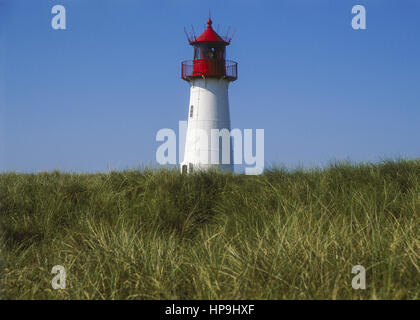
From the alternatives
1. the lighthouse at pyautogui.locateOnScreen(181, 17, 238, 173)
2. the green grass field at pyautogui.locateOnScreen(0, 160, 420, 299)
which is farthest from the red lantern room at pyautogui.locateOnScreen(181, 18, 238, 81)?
the green grass field at pyautogui.locateOnScreen(0, 160, 420, 299)

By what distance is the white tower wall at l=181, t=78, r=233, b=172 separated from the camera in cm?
1948

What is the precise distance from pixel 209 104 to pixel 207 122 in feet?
3.00

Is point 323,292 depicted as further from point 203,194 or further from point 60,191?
point 60,191

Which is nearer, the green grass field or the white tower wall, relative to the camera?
the green grass field

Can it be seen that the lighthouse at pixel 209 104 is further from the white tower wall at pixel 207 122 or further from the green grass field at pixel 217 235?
the green grass field at pixel 217 235

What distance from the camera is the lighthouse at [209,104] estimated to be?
19.5m

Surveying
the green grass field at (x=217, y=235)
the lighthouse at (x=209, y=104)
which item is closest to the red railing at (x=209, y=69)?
the lighthouse at (x=209, y=104)

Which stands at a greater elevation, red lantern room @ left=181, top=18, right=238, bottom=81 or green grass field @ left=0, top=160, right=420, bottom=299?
red lantern room @ left=181, top=18, right=238, bottom=81

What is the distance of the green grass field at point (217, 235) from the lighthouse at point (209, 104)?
1100cm

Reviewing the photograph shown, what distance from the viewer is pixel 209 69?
64.0 feet

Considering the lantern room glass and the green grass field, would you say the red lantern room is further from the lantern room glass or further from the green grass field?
the green grass field

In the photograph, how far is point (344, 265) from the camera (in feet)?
10.9

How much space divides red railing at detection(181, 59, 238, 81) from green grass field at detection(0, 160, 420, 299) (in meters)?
11.9
